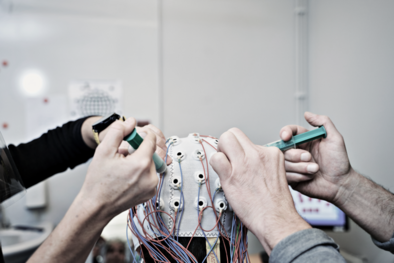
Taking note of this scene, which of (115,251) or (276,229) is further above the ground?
(276,229)

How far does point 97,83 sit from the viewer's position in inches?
74.0

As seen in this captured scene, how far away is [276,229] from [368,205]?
496mm

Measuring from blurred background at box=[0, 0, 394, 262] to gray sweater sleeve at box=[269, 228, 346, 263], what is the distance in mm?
1187

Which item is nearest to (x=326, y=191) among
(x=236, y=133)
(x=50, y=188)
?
(x=236, y=133)

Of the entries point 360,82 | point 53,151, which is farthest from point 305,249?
point 360,82

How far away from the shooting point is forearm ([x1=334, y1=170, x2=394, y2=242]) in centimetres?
81

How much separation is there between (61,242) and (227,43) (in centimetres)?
189

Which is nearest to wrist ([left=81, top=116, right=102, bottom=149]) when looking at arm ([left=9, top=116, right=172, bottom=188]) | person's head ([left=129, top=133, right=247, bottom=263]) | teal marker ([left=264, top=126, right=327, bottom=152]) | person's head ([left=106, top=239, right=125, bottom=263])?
arm ([left=9, top=116, right=172, bottom=188])

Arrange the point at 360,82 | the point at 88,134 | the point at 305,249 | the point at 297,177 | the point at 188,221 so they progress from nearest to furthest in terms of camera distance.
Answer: the point at 305,249, the point at 188,221, the point at 297,177, the point at 88,134, the point at 360,82

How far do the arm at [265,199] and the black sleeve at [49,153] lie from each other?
0.73 meters

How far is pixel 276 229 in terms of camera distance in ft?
1.75

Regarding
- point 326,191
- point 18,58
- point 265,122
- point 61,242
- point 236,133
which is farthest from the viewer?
point 265,122

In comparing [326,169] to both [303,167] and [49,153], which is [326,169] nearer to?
[303,167]

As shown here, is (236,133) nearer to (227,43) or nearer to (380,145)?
(380,145)
